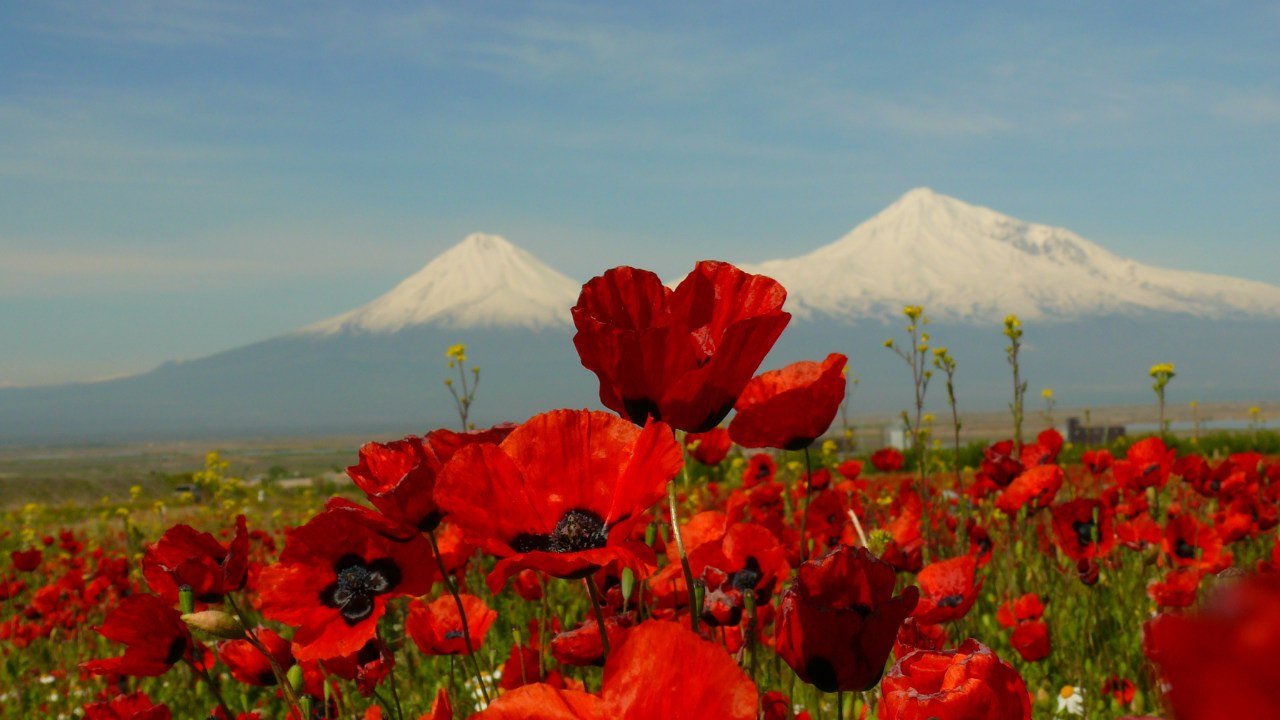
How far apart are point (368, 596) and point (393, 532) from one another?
32 cm

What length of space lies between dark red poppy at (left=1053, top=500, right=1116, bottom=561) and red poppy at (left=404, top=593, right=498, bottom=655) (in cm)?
232

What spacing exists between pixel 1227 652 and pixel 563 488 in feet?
2.90

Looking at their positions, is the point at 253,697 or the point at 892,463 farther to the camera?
the point at 892,463

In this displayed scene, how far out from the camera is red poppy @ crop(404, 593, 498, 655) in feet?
7.69

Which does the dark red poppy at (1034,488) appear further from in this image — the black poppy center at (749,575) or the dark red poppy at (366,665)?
the dark red poppy at (366,665)

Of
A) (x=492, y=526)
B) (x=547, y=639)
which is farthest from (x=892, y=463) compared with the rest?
(x=492, y=526)

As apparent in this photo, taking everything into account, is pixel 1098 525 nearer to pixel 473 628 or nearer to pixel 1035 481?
pixel 1035 481

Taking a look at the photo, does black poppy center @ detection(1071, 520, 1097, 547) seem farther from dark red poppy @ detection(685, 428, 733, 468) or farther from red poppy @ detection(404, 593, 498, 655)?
red poppy @ detection(404, 593, 498, 655)

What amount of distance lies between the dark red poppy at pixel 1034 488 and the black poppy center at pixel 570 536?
9.89 feet

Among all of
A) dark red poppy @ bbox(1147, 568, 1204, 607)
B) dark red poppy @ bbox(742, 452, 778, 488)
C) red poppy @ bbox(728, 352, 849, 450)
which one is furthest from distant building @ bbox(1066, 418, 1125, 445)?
red poppy @ bbox(728, 352, 849, 450)

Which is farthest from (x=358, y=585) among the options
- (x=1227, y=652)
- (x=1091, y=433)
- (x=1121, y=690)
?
(x=1091, y=433)

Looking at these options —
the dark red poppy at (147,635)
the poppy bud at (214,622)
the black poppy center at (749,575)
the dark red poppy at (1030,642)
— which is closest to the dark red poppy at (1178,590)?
the dark red poppy at (1030,642)

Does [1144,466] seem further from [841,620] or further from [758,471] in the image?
[841,620]

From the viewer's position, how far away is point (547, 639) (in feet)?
11.7
